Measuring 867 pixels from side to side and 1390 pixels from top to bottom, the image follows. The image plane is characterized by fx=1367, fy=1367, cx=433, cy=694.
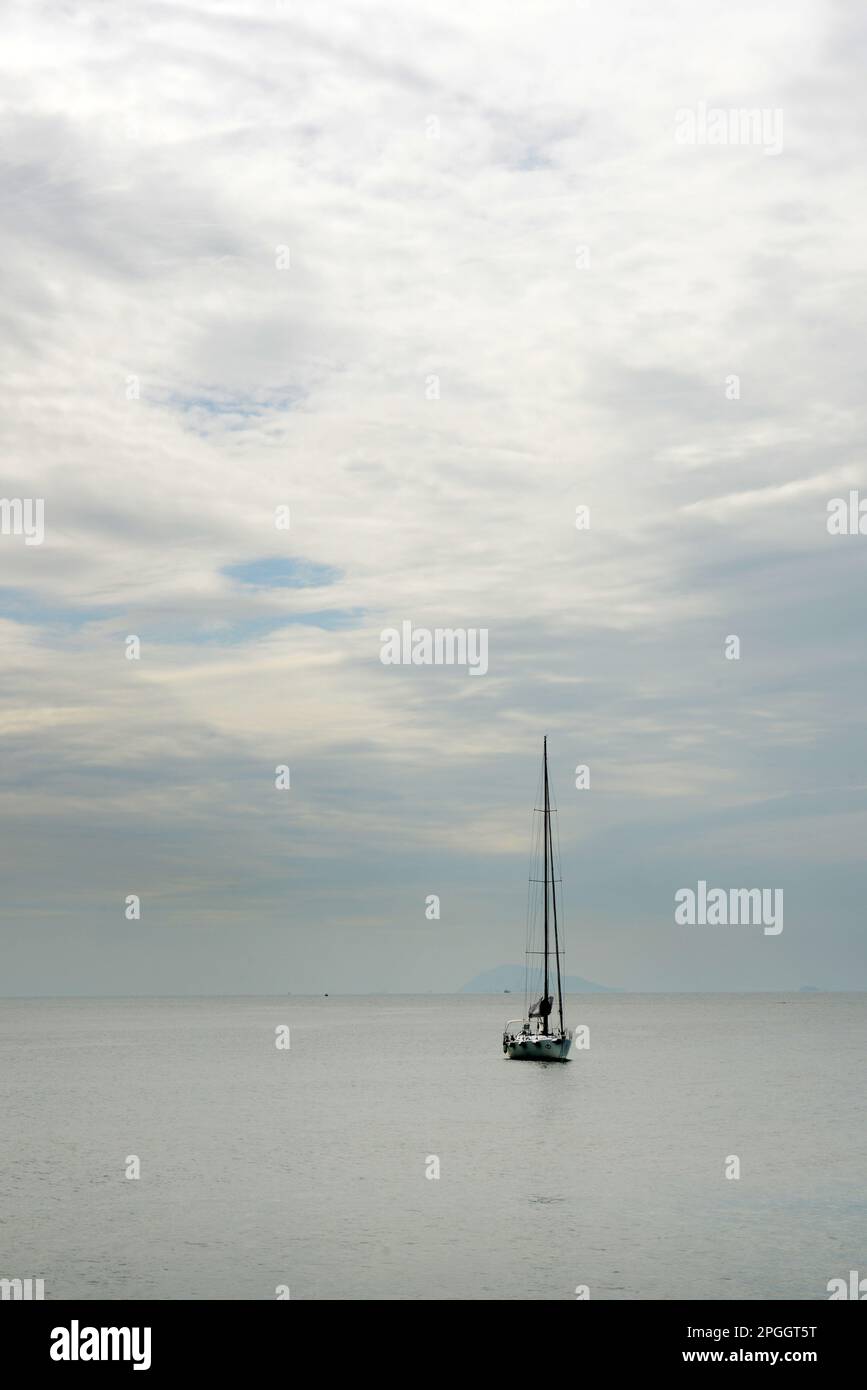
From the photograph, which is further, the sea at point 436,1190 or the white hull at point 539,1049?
the white hull at point 539,1049

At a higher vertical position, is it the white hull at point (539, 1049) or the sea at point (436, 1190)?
the white hull at point (539, 1049)

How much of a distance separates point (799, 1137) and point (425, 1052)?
345ft

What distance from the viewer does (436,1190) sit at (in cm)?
5641

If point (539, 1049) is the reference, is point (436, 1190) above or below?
below

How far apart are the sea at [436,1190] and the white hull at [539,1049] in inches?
84.2

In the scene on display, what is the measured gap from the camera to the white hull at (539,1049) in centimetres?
11838

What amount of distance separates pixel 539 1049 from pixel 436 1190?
216ft

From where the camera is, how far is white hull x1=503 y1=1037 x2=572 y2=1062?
118375 mm

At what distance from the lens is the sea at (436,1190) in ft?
133

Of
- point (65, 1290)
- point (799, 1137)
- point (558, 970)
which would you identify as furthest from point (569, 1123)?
point (65, 1290)

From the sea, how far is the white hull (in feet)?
7.02

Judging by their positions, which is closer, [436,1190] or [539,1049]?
[436,1190]

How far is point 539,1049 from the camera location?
120562 mm

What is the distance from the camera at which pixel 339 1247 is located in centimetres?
4456
